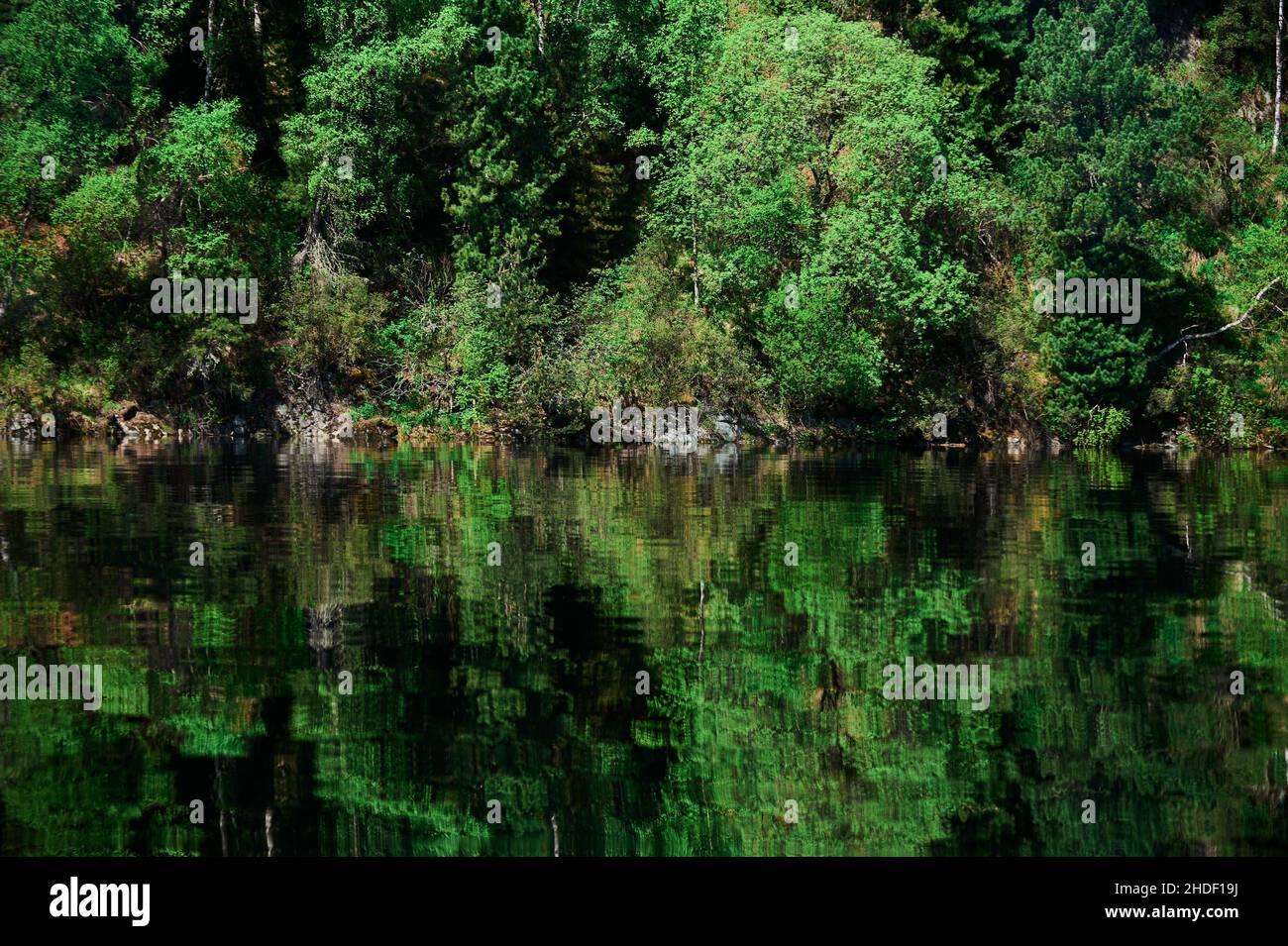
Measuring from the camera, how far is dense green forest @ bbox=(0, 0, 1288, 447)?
155 feet

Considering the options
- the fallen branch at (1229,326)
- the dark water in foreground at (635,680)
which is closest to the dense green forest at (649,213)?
the fallen branch at (1229,326)

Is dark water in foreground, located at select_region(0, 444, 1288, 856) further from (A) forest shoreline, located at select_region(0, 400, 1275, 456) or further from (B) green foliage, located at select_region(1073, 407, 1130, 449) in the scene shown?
(A) forest shoreline, located at select_region(0, 400, 1275, 456)

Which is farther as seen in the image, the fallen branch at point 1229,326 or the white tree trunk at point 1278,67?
the white tree trunk at point 1278,67

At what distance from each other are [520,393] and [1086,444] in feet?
64.9

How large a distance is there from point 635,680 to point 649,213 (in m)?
41.6

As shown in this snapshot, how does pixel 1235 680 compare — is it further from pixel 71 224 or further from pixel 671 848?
pixel 71 224

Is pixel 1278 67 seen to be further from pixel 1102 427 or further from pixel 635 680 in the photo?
pixel 635 680

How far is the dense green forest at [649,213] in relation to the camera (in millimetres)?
47125

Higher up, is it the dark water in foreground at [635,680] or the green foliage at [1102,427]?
the green foliage at [1102,427]

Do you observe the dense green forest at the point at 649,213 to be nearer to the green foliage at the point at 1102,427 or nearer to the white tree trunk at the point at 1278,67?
the green foliage at the point at 1102,427

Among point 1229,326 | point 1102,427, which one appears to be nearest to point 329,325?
point 1102,427

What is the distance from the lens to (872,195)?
47.0m

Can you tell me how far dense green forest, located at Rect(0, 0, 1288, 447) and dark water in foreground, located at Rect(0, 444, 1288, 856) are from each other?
2101cm

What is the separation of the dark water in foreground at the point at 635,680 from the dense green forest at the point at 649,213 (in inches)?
827
